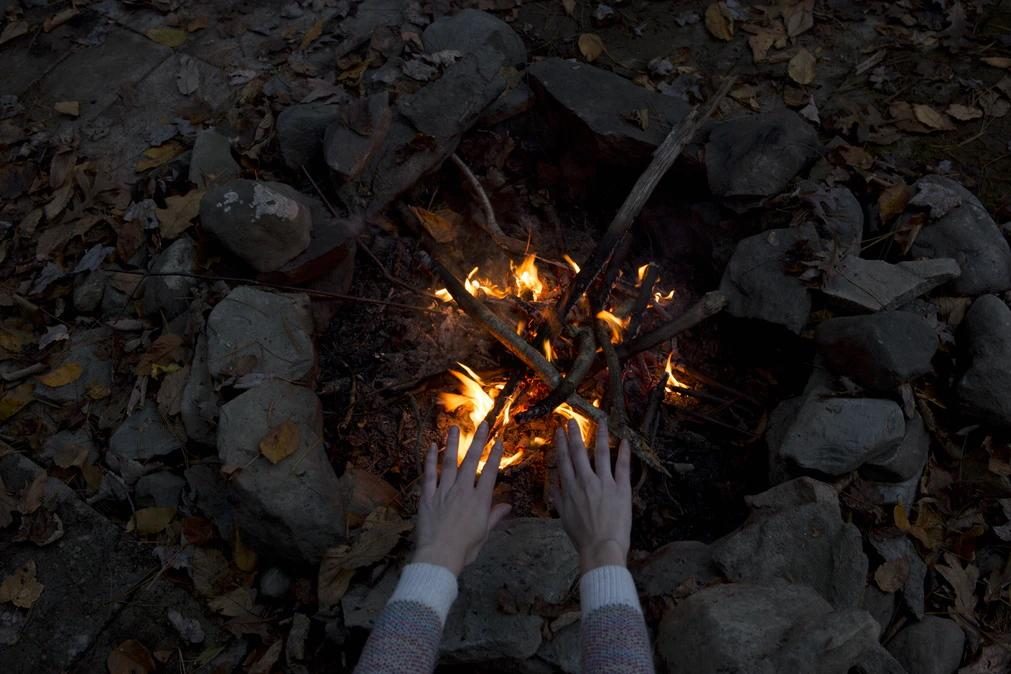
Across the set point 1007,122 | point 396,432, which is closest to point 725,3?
point 1007,122

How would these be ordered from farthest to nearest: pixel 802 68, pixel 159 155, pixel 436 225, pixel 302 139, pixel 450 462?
pixel 802 68
pixel 159 155
pixel 436 225
pixel 302 139
pixel 450 462

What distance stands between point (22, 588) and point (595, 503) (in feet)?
8.54

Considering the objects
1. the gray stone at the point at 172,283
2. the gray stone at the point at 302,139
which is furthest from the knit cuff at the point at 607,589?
the gray stone at the point at 302,139

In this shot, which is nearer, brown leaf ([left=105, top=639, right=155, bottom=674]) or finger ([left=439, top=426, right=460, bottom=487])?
finger ([left=439, top=426, right=460, bottom=487])

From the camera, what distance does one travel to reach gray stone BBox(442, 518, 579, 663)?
2.52 m

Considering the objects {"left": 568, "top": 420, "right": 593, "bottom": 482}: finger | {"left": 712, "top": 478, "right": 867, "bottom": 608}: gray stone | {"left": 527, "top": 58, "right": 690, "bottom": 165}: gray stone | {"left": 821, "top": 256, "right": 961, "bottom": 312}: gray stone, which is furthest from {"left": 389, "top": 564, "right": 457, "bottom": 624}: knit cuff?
{"left": 527, "top": 58, "right": 690, "bottom": 165}: gray stone

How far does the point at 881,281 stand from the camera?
3350mm

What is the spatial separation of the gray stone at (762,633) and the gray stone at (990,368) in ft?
4.69

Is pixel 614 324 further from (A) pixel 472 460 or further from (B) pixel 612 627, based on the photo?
(B) pixel 612 627

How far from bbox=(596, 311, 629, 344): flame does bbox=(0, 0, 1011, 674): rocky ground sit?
0.20m

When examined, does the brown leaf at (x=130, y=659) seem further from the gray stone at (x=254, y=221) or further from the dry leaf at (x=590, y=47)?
the dry leaf at (x=590, y=47)

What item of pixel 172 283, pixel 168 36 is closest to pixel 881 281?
pixel 172 283

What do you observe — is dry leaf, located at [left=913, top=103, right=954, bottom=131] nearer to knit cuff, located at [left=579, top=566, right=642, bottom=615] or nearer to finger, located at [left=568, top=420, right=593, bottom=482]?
finger, located at [left=568, top=420, right=593, bottom=482]

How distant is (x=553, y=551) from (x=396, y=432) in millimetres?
1054
